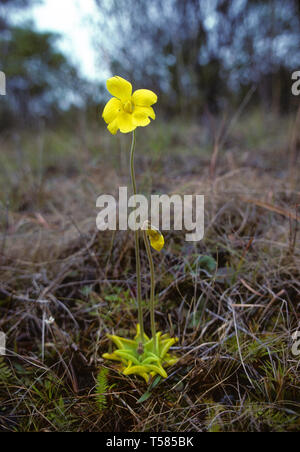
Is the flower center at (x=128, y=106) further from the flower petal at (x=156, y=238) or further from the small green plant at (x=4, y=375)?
the small green plant at (x=4, y=375)

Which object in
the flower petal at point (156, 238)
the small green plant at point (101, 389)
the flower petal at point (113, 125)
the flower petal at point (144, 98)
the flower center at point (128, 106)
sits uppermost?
the flower petal at point (144, 98)

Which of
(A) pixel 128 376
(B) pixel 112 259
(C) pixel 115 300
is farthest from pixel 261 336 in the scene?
(B) pixel 112 259

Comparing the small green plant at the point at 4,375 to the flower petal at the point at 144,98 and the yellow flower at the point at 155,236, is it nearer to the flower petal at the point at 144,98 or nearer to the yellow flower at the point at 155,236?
the yellow flower at the point at 155,236

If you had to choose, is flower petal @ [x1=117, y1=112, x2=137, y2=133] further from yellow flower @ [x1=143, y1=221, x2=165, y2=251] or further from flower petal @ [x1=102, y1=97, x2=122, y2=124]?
yellow flower @ [x1=143, y1=221, x2=165, y2=251]

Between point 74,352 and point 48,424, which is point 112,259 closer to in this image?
point 74,352

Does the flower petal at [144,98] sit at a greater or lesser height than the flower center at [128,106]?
greater

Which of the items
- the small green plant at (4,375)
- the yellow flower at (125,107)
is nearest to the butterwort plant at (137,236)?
the yellow flower at (125,107)

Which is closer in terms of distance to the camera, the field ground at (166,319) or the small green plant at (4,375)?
the field ground at (166,319)

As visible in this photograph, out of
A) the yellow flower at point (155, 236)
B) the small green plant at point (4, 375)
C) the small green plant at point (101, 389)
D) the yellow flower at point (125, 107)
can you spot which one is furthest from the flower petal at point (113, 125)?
the small green plant at point (4, 375)
